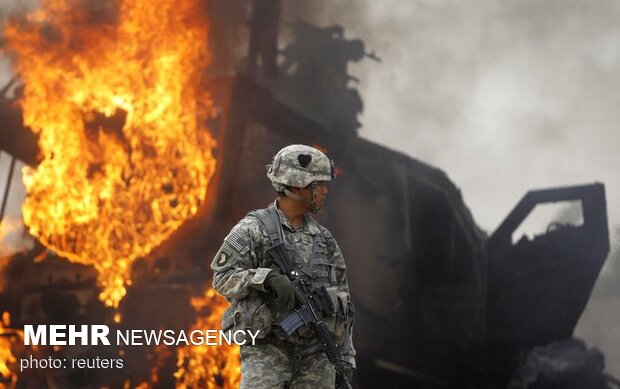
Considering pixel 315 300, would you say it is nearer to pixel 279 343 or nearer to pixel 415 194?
pixel 279 343

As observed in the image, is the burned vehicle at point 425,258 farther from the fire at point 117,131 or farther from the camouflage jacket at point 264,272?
the camouflage jacket at point 264,272

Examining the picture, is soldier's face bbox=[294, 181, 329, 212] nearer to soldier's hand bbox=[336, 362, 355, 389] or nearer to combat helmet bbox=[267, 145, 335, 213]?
combat helmet bbox=[267, 145, 335, 213]

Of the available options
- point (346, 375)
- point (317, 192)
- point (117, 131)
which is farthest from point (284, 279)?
point (117, 131)

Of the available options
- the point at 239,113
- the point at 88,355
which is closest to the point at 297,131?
the point at 239,113

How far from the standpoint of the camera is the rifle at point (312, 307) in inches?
134

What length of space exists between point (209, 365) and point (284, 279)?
6703 millimetres

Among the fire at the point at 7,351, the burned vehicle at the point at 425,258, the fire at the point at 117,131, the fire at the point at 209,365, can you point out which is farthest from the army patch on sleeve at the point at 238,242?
the fire at the point at 7,351

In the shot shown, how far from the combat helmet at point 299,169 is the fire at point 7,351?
7912 millimetres

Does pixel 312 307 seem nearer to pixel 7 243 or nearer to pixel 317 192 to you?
pixel 317 192

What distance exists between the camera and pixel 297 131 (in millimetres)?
11789

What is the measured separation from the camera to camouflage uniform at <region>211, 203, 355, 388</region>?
335cm

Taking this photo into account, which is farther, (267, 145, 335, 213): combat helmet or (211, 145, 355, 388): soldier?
(267, 145, 335, 213): combat helmet

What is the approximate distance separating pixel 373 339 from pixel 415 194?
2757 millimetres

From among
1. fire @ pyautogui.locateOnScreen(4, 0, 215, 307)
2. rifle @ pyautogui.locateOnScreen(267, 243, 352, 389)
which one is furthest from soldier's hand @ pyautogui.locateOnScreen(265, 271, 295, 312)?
fire @ pyautogui.locateOnScreen(4, 0, 215, 307)
